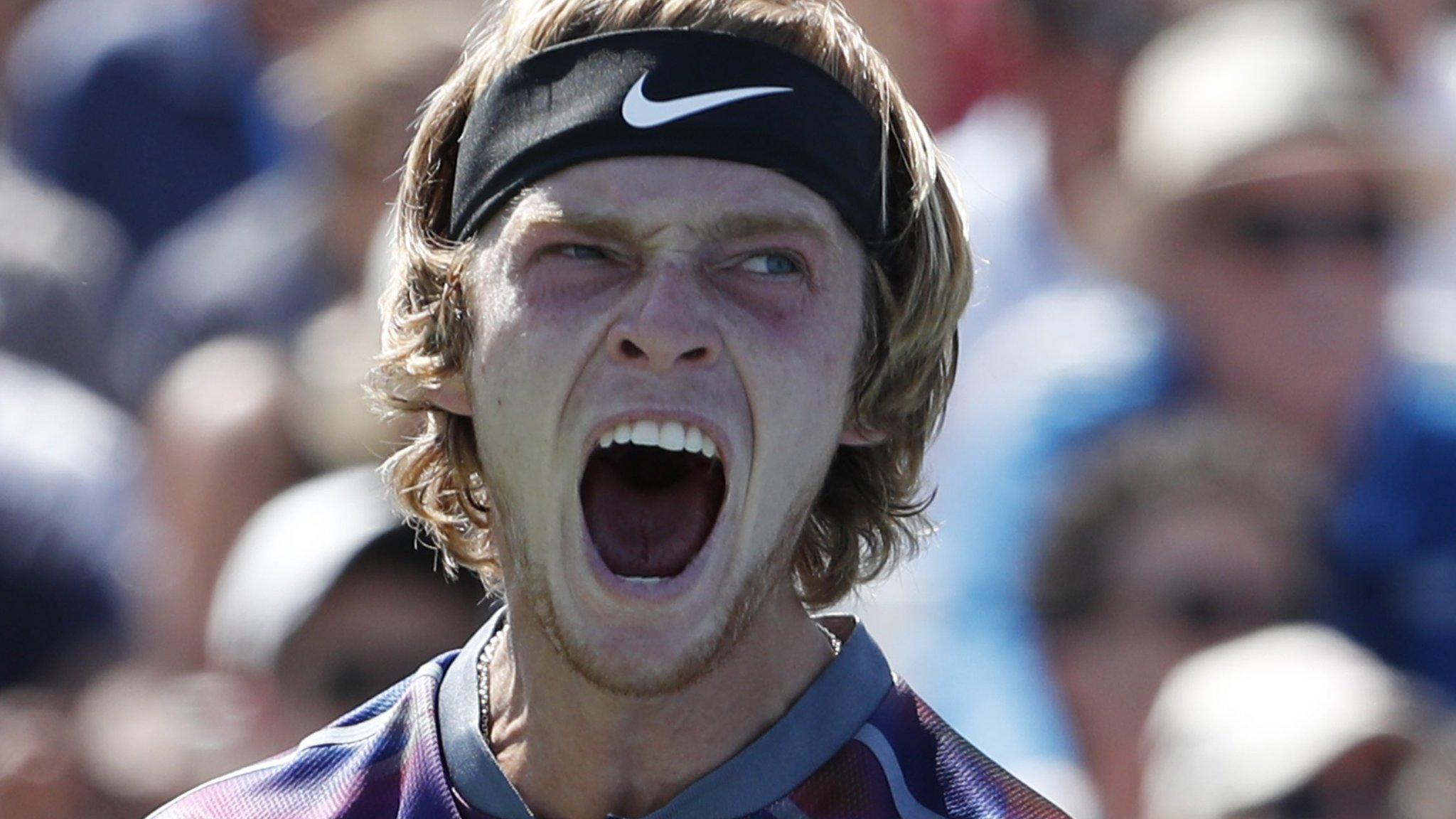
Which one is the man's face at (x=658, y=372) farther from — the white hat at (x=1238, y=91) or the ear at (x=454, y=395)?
the white hat at (x=1238, y=91)

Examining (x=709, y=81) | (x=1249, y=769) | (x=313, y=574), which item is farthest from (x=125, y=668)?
(x=709, y=81)

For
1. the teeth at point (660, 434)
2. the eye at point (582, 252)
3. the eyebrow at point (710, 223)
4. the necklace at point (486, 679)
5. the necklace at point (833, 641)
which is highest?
the eyebrow at point (710, 223)

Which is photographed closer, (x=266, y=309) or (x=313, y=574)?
(x=313, y=574)

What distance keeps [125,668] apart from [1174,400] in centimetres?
239

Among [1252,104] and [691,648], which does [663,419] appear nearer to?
[691,648]

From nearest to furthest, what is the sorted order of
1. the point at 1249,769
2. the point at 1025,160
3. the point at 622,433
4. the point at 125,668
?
1. the point at 622,433
2. the point at 1249,769
3. the point at 125,668
4. the point at 1025,160

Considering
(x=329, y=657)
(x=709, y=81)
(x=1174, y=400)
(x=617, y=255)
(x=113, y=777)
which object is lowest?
Answer: (x=113, y=777)

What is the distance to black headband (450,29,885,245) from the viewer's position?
3078mm

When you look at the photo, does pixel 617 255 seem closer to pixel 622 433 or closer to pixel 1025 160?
pixel 622 433

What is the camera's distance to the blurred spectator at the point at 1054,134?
5.99 metres

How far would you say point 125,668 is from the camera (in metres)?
5.61

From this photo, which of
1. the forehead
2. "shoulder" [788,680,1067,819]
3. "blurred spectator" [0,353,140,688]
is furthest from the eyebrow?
"blurred spectator" [0,353,140,688]

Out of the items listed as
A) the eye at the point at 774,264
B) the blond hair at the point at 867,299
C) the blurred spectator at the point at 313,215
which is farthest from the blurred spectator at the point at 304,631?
the eye at the point at 774,264

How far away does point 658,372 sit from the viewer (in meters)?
3.04
